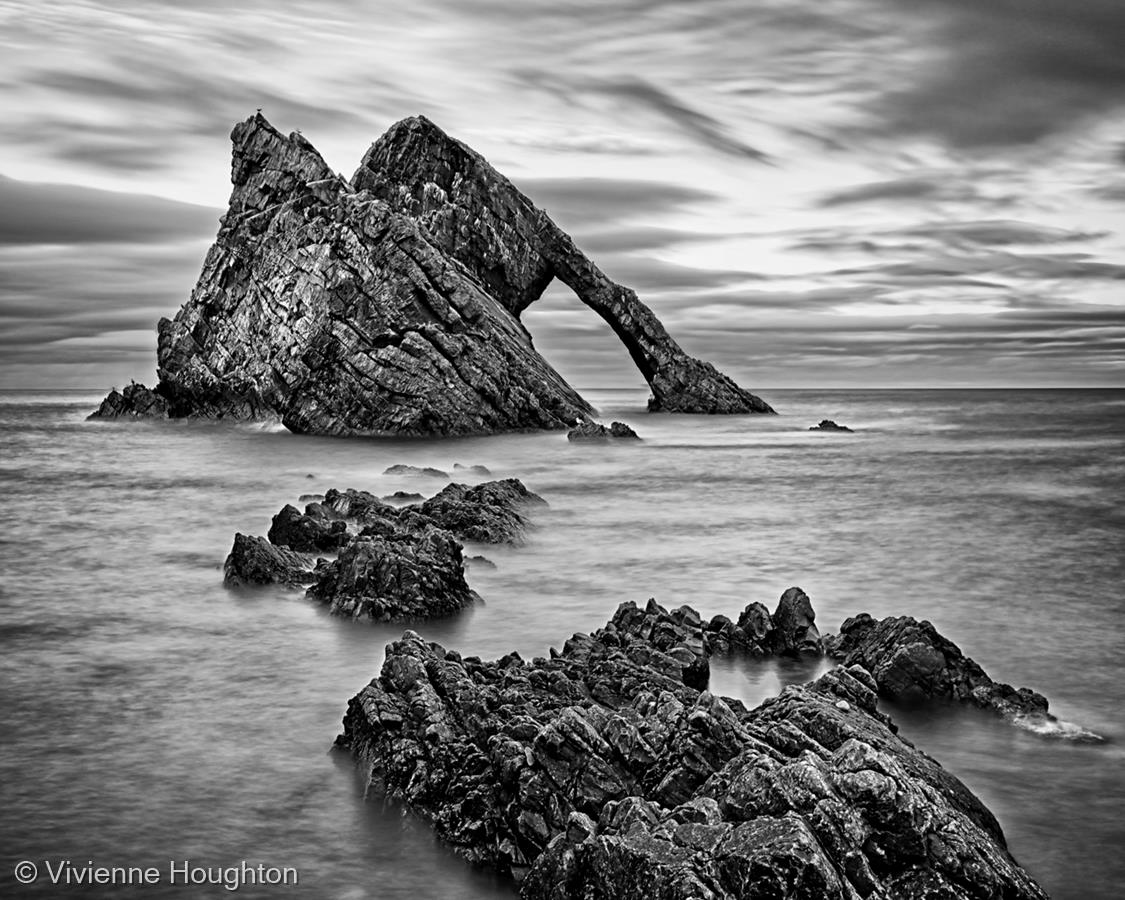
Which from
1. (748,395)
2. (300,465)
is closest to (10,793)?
(300,465)

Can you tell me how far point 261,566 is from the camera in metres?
15.4

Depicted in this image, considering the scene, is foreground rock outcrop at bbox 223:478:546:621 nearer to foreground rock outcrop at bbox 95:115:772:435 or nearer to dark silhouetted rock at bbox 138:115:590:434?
dark silhouetted rock at bbox 138:115:590:434

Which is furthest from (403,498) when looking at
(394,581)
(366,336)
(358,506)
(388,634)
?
(366,336)

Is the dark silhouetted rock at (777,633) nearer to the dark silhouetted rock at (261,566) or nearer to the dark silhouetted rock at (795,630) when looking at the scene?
the dark silhouetted rock at (795,630)

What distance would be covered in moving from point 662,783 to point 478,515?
1312 cm

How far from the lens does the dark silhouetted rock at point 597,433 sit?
49594 mm

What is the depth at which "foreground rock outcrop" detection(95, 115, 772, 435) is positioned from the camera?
5231cm

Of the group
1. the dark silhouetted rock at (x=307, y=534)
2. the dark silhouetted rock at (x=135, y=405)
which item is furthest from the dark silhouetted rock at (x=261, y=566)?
the dark silhouetted rock at (x=135, y=405)

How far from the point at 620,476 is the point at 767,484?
462 cm

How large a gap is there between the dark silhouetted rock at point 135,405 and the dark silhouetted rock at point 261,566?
54208mm

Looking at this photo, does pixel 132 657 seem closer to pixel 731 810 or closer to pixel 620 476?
pixel 731 810

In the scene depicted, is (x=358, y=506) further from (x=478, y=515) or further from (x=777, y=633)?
(x=777, y=633)

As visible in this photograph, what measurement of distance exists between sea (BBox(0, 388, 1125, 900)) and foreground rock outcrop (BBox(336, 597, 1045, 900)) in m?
0.45

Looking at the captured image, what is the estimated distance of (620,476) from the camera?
33.8m
